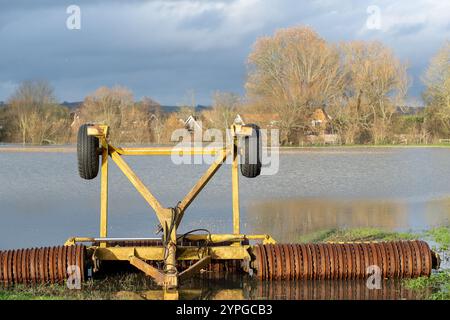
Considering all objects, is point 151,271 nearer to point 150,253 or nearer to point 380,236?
point 150,253

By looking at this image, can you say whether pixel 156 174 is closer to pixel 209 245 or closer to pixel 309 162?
pixel 309 162

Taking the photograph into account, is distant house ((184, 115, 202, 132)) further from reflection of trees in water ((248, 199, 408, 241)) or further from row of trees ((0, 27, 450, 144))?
reflection of trees in water ((248, 199, 408, 241))

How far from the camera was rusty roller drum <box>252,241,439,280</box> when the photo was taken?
9.91 meters

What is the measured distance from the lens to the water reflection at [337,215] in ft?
53.4

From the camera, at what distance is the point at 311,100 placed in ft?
228

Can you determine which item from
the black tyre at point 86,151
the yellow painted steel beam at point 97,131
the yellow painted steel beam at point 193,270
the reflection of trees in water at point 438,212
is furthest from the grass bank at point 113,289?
the reflection of trees in water at point 438,212

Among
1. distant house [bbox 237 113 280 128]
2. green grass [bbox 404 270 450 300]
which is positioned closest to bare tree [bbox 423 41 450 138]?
distant house [bbox 237 113 280 128]

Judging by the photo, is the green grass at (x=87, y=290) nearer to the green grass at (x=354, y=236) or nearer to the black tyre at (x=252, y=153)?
the black tyre at (x=252, y=153)

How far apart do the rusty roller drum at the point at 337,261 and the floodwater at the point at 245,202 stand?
14.3 ft

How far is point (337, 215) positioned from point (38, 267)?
10685 mm

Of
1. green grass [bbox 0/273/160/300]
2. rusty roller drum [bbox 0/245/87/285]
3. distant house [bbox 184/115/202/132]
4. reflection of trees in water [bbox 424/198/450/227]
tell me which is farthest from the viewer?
distant house [bbox 184/115/202/132]

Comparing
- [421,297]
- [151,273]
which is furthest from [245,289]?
[421,297]

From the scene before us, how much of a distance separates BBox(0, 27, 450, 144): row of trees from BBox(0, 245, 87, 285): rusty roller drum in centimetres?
5591

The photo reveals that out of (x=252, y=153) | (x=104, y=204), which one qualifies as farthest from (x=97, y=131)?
(x=252, y=153)
